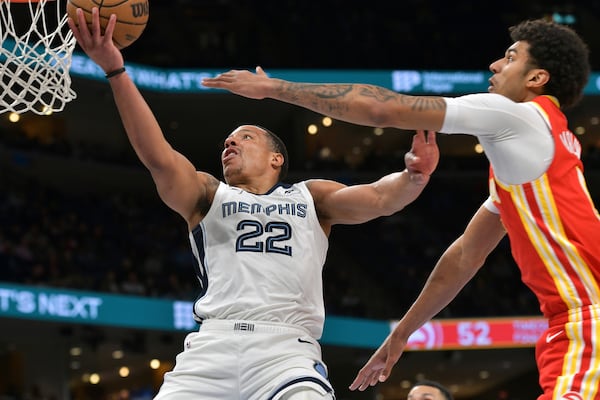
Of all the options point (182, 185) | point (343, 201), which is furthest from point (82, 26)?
point (343, 201)

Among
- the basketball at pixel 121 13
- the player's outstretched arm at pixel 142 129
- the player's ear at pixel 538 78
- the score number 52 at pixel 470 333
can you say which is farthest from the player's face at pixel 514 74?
the score number 52 at pixel 470 333

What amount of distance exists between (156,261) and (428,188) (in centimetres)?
876

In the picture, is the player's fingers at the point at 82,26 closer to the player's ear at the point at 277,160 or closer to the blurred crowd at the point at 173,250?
the player's ear at the point at 277,160

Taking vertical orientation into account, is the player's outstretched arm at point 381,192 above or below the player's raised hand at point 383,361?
above

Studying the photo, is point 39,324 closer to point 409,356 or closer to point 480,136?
point 409,356

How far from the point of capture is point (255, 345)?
451cm

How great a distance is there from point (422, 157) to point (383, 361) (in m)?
1.04

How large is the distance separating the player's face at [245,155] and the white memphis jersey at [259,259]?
206 mm

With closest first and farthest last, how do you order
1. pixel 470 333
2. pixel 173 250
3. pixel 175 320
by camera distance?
1. pixel 175 320
2. pixel 470 333
3. pixel 173 250

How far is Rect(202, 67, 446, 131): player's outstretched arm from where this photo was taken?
3.67 m

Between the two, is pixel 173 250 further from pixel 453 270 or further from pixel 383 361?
pixel 453 270

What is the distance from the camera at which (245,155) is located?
5.24m

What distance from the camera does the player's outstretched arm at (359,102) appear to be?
12.0 feet

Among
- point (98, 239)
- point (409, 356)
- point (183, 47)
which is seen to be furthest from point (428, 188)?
point (98, 239)
